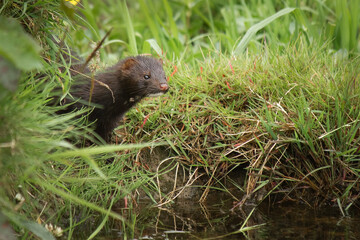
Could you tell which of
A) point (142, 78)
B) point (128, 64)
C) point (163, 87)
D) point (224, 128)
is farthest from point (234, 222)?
point (128, 64)

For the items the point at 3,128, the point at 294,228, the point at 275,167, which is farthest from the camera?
the point at 275,167

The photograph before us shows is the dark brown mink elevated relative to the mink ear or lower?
lower

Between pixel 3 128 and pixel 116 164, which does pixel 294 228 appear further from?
pixel 3 128

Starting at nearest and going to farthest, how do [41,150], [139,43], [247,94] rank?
[41,150] < [247,94] < [139,43]

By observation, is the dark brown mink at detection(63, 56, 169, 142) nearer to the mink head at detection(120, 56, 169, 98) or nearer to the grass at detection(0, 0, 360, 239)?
the mink head at detection(120, 56, 169, 98)

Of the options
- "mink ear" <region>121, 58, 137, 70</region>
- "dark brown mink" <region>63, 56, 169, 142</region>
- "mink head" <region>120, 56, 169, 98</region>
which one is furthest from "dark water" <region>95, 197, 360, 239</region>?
"mink ear" <region>121, 58, 137, 70</region>

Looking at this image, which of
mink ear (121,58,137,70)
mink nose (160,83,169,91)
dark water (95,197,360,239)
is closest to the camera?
dark water (95,197,360,239)

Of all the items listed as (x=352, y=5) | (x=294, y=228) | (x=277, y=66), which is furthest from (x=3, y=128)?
(x=352, y=5)

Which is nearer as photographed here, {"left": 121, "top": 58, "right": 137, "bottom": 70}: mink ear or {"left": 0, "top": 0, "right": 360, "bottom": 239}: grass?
{"left": 0, "top": 0, "right": 360, "bottom": 239}: grass
